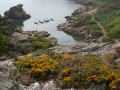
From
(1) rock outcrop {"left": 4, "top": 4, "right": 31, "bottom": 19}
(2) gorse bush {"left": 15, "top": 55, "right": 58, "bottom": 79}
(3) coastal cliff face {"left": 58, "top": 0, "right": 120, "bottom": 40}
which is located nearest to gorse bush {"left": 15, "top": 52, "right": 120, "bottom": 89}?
(2) gorse bush {"left": 15, "top": 55, "right": 58, "bottom": 79}

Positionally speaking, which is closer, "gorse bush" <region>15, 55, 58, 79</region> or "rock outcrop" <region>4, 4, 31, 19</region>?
"gorse bush" <region>15, 55, 58, 79</region>

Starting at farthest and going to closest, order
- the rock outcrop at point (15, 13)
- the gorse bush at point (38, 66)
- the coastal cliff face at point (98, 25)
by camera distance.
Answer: the rock outcrop at point (15, 13) < the coastal cliff face at point (98, 25) < the gorse bush at point (38, 66)

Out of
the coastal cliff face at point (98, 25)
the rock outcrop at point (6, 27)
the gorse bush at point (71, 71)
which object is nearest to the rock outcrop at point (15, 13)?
the coastal cliff face at point (98, 25)

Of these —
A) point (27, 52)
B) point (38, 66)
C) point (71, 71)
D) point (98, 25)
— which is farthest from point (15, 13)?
point (71, 71)

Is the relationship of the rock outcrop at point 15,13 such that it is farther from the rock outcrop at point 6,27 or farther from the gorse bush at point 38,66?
the gorse bush at point 38,66

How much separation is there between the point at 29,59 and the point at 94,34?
→ 7223cm

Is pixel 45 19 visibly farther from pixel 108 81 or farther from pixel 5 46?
pixel 108 81

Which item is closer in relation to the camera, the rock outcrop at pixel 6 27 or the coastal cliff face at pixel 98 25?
the rock outcrop at pixel 6 27

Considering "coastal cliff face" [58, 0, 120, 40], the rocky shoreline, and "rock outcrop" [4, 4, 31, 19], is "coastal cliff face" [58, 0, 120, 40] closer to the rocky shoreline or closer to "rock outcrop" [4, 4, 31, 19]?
"rock outcrop" [4, 4, 31, 19]

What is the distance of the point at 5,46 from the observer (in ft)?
114

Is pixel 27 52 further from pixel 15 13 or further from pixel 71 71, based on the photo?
pixel 15 13

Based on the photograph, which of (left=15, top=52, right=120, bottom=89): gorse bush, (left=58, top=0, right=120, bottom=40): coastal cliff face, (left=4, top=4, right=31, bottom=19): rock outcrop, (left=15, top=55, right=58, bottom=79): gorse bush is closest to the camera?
(left=15, top=52, right=120, bottom=89): gorse bush

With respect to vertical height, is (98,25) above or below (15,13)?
below

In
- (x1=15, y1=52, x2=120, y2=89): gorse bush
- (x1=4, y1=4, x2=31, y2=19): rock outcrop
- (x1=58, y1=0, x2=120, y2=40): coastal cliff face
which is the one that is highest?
(x1=4, y1=4, x2=31, y2=19): rock outcrop
